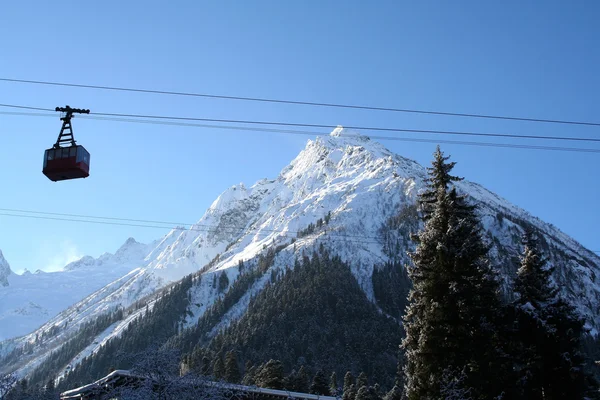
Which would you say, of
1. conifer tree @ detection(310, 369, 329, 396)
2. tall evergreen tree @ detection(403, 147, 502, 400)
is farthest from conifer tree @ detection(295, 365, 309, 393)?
tall evergreen tree @ detection(403, 147, 502, 400)

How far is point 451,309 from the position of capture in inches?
1115

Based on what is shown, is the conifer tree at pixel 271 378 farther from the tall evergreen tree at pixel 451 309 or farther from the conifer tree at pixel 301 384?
the tall evergreen tree at pixel 451 309

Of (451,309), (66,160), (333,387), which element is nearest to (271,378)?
(333,387)

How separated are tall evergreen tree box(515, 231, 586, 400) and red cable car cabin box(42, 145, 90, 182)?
23.7m

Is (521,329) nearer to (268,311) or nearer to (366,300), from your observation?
(268,311)

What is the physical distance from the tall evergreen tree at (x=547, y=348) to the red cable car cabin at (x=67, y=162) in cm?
2368

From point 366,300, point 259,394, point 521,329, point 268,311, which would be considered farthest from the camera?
point 366,300

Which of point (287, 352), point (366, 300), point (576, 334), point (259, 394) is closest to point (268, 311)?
point (287, 352)

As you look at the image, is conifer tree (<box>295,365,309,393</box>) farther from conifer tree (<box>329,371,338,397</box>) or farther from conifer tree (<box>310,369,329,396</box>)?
conifer tree (<box>329,371,338,397</box>)

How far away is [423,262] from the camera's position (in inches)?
1184

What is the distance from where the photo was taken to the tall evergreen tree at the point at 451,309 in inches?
1081

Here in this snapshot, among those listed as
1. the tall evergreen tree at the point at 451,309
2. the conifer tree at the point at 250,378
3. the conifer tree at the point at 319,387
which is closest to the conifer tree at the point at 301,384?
the conifer tree at the point at 319,387

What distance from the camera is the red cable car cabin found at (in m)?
21.7

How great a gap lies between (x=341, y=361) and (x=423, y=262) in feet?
431
